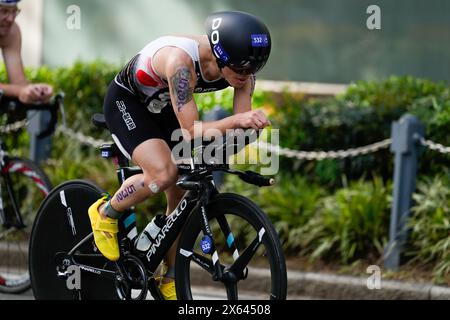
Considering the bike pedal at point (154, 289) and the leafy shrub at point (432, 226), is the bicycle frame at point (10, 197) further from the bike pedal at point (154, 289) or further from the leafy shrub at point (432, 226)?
the leafy shrub at point (432, 226)

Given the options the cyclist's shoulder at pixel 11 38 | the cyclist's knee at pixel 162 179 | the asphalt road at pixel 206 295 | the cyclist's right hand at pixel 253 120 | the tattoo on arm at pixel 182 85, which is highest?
the cyclist's shoulder at pixel 11 38

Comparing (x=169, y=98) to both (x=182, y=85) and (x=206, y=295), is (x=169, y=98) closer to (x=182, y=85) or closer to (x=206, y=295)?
(x=182, y=85)

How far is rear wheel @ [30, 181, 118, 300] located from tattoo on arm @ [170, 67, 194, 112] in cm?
117

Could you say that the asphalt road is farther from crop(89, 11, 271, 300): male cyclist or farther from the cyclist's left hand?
crop(89, 11, 271, 300): male cyclist

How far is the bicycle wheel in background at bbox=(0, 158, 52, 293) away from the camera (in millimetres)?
7527

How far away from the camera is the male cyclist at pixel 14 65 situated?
7277mm

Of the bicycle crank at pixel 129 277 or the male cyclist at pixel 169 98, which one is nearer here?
the male cyclist at pixel 169 98

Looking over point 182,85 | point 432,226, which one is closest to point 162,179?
point 182,85

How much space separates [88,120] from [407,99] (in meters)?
3.26

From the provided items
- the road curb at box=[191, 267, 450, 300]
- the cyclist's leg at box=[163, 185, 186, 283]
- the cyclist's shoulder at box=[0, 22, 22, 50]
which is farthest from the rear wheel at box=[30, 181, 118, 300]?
the road curb at box=[191, 267, 450, 300]

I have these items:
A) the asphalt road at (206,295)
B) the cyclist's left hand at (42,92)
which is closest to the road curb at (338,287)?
the asphalt road at (206,295)

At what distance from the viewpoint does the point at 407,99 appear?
9.72 m

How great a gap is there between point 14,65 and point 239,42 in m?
2.84

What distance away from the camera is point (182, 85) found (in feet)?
17.4
